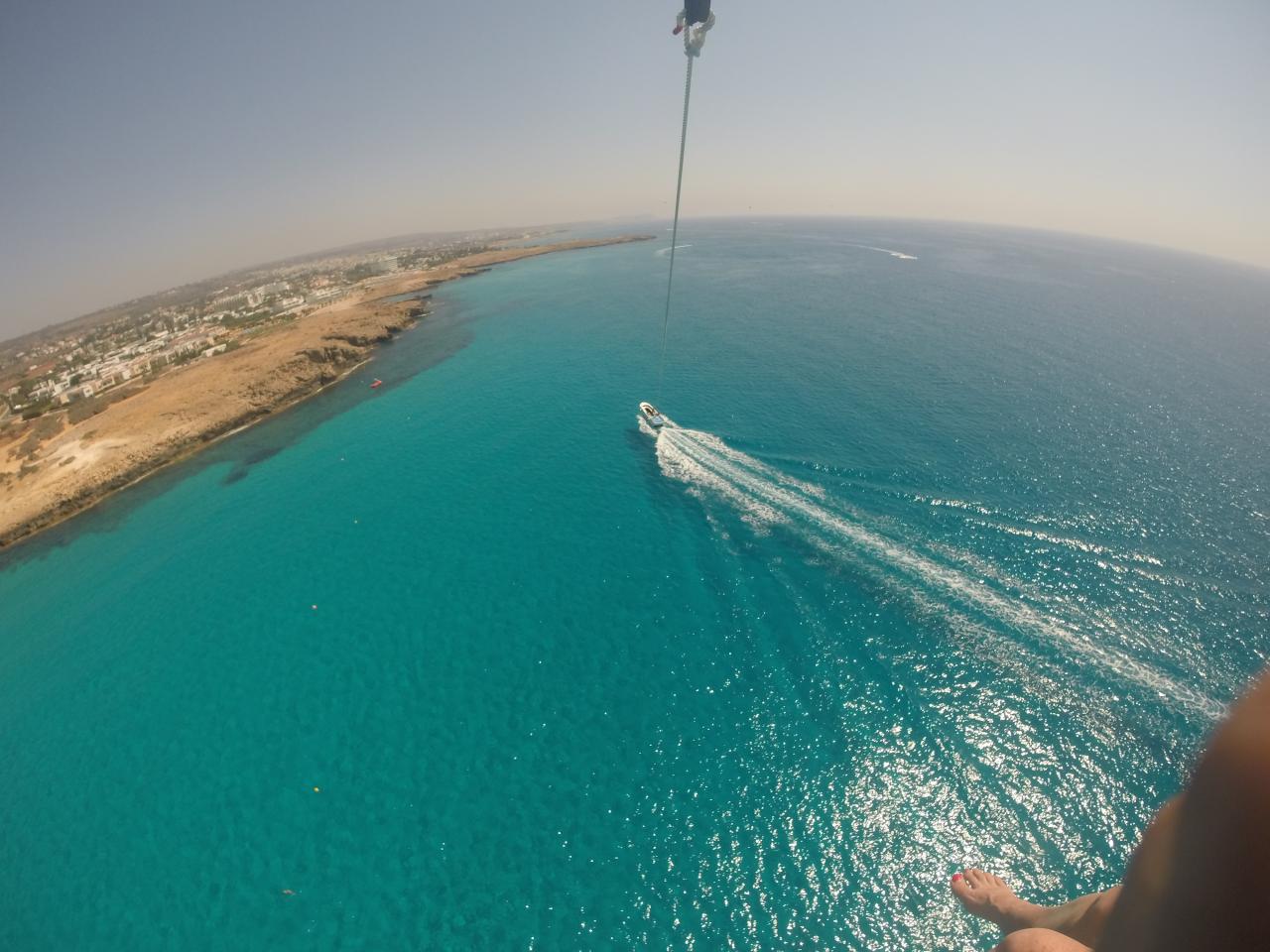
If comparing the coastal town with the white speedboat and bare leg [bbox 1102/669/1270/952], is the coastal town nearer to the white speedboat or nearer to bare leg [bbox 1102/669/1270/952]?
the white speedboat

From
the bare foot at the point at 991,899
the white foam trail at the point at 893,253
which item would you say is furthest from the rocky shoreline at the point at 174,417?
the white foam trail at the point at 893,253

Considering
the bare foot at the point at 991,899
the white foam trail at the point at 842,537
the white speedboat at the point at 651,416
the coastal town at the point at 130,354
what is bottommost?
the bare foot at the point at 991,899

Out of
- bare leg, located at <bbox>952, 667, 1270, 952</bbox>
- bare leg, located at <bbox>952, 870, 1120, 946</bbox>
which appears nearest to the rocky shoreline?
bare leg, located at <bbox>952, 667, 1270, 952</bbox>

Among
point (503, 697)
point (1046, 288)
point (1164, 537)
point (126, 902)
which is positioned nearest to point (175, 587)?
point (126, 902)

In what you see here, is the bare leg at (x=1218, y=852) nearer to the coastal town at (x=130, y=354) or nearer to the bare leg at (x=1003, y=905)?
the bare leg at (x=1003, y=905)

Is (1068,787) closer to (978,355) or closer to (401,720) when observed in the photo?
(401,720)
